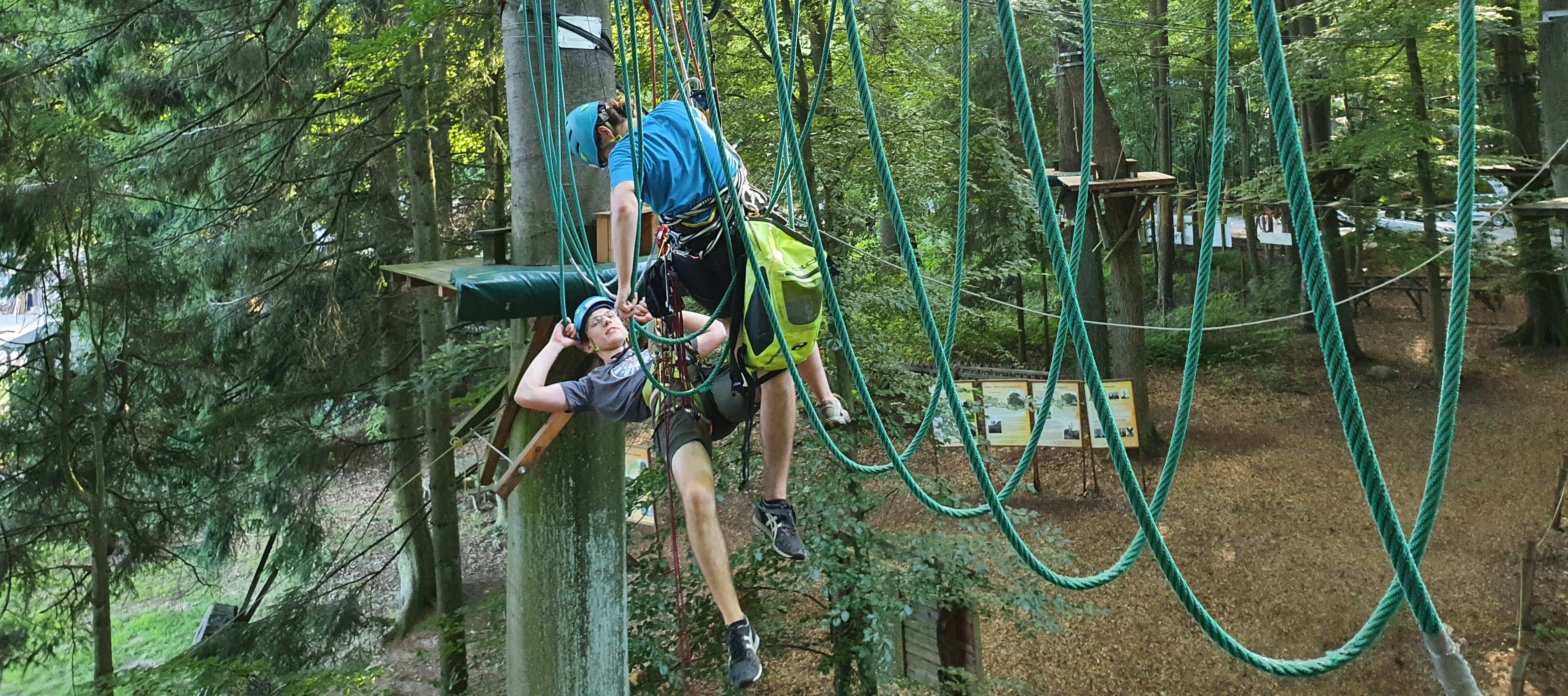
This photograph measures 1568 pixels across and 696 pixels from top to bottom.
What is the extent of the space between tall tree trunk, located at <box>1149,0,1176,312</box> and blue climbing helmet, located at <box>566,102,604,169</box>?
10.4 metres

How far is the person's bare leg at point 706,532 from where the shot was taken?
2.91 metres

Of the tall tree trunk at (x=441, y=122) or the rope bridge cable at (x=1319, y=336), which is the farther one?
the tall tree trunk at (x=441, y=122)

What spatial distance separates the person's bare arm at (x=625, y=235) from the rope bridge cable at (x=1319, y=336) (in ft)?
3.85

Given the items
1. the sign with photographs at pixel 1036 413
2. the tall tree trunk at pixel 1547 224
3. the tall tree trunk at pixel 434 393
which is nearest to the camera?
the tall tree trunk at pixel 434 393

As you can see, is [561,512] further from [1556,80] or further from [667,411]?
[1556,80]

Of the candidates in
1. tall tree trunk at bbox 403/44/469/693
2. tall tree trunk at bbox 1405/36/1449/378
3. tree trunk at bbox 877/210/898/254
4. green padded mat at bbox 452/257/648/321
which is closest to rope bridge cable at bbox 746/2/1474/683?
green padded mat at bbox 452/257/648/321

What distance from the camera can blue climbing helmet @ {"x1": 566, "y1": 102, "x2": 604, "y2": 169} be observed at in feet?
10.0

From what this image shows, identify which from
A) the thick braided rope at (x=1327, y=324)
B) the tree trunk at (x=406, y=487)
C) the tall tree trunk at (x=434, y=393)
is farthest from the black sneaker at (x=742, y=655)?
the tree trunk at (x=406, y=487)

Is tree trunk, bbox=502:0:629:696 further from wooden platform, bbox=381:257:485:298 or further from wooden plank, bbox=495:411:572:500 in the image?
wooden platform, bbox=381:257:485:298

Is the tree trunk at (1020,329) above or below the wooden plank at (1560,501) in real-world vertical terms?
above

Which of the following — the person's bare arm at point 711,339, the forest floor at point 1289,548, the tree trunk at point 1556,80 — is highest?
the tree trunk at point 1556,80

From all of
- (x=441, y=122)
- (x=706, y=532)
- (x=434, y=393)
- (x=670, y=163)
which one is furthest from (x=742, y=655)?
(x=441, y=122)

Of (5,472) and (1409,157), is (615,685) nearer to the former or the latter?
(5,472)

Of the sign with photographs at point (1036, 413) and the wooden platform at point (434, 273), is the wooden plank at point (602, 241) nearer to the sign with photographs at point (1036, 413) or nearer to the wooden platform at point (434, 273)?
the wooden platform at point (434, 273)
